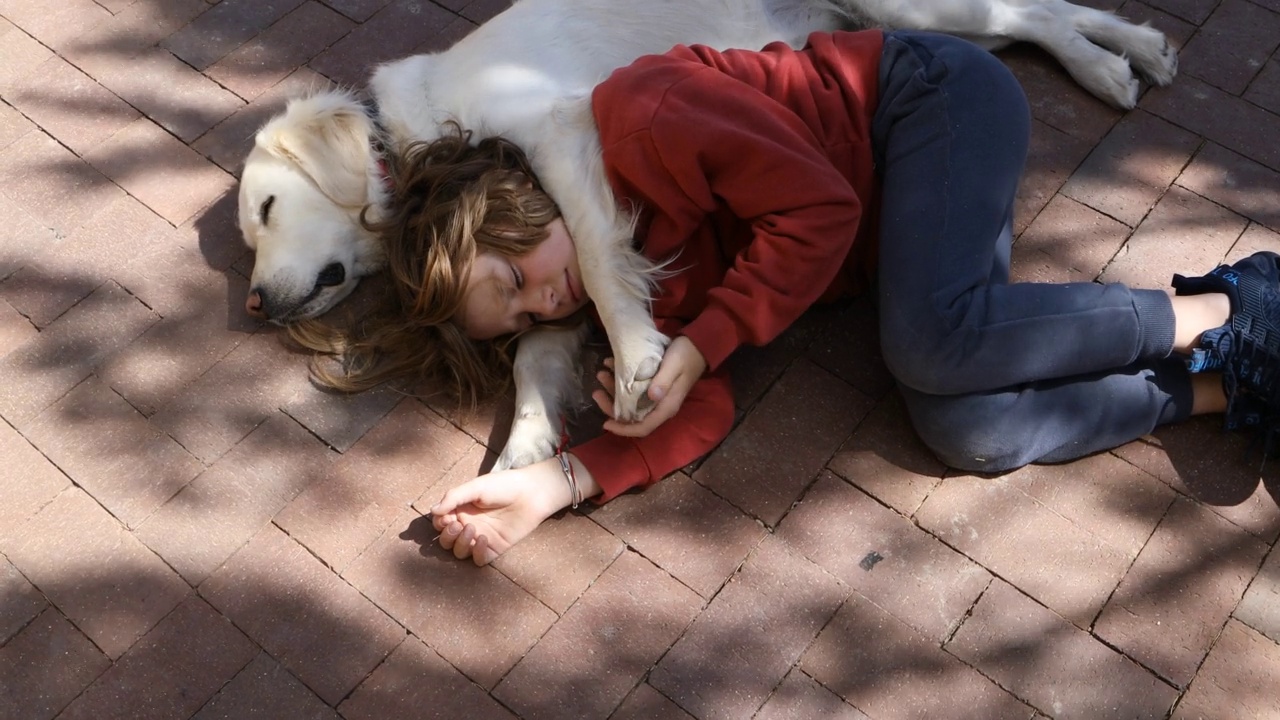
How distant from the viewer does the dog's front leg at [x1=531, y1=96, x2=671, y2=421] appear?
229 centimetres

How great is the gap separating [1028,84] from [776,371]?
1249mm

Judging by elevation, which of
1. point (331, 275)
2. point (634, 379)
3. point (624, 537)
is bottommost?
point (624, 537)

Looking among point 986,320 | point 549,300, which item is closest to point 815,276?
point 986,320

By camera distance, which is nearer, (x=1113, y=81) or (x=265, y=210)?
(x=265, y=210)

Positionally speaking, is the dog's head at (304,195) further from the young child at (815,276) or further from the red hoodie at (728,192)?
the red hoodie at (728,192)

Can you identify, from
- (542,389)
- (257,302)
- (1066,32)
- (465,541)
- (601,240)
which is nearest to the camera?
(465,541)

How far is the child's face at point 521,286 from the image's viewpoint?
2330 mm

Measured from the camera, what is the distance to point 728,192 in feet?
7.34

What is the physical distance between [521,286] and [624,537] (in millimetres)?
586

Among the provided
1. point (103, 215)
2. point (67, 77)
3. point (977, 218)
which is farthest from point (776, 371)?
point (67, 77)

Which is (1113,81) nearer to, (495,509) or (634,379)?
(634,379)

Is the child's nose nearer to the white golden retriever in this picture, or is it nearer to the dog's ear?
the white golden retriever

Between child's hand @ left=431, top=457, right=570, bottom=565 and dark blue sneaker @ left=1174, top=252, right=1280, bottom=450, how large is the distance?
1.36 m

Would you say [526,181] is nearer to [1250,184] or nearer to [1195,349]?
[1195,349]
